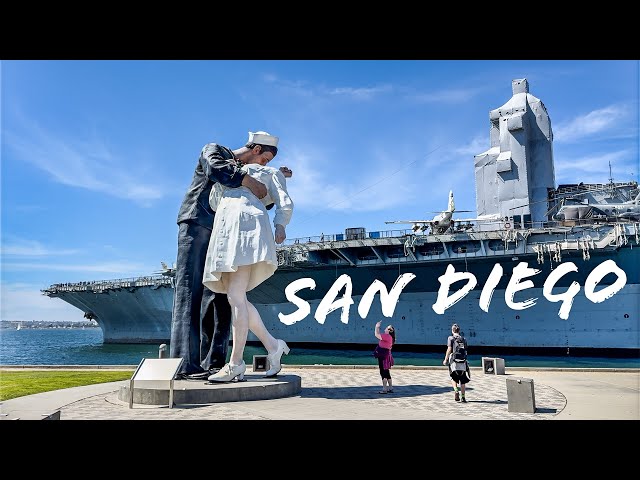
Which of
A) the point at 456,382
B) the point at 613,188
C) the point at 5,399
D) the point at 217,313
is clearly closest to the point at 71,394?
the point at 5,399

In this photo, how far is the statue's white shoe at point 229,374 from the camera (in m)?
8.20

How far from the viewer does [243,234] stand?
7.97m

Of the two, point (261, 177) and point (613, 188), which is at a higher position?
point (613, 188)

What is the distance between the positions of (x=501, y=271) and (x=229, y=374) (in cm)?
2488

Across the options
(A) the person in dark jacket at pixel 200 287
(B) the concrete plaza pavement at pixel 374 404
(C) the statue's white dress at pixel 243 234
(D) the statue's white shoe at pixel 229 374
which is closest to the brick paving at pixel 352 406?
(B) the concrete plaza pavement at pixel 374 404

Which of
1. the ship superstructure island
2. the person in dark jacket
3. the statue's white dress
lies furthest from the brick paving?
the ship superstructure island

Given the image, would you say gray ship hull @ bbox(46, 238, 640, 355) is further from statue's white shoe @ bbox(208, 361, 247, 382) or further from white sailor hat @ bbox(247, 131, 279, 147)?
statue's white shoe @ bbox(208, 361, 247, 382)

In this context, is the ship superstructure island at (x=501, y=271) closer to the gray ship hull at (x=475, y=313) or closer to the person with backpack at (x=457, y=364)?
the gray ship hull at (x=475, y=313)

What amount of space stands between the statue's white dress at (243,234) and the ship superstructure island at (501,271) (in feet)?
55.6

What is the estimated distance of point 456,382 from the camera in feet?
28.1

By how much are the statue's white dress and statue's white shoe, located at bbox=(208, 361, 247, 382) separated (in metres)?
1.41
